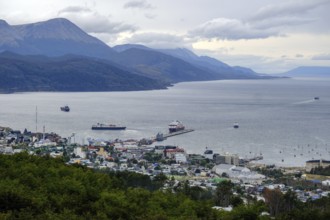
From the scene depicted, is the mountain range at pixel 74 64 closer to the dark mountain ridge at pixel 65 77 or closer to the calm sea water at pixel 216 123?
the dark mountain ridge at pixel 65 77

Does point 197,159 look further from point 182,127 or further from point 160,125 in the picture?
point 160,125

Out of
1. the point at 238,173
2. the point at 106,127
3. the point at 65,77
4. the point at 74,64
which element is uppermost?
the point at 74,64

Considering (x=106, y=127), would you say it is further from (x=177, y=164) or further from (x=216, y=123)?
(x=177, y=164)

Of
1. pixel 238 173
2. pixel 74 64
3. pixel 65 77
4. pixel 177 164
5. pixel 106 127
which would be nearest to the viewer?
pixel 238 173

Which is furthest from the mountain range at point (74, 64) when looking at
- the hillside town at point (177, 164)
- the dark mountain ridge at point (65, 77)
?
the hillside town at point (177, 164)

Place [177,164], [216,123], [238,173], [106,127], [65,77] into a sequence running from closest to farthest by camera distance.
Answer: [238,173] < [177,164] < [106,127] < [216,123] < [65,77]

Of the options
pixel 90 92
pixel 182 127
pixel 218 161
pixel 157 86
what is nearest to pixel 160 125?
pixel 182 127

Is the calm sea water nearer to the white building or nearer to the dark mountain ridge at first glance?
the white building

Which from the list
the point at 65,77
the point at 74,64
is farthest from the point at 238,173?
the point at 74,64
